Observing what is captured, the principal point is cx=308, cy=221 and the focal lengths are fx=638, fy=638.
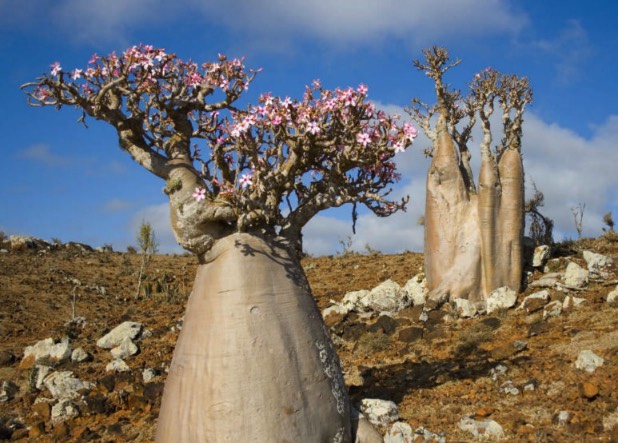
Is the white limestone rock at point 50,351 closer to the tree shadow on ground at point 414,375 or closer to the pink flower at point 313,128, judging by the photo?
the tree shadow on ground at point 414,375

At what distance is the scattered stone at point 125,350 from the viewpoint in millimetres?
9125

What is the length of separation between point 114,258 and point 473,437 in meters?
15.1

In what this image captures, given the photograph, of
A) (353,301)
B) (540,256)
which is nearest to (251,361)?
(353,301)

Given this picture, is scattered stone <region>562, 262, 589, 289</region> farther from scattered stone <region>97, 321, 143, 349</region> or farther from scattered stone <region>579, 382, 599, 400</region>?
scattered stone <region>97, 321, 143, 349</region>

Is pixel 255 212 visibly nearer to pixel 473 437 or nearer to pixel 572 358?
pixel 473 437

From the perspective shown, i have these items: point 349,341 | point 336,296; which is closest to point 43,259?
point 336,296

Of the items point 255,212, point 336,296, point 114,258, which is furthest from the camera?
point 114,258

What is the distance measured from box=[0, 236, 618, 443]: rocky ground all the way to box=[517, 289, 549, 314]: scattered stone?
26 mm

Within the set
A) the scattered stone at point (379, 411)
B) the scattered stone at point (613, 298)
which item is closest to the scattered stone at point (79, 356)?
the scattered stone at point (379, 411)

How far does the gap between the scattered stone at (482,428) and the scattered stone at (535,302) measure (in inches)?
156

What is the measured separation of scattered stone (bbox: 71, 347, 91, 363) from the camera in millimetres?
9086

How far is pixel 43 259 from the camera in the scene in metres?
16.5

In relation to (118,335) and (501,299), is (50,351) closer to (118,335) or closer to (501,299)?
(118,335)

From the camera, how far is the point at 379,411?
5.17 meters
